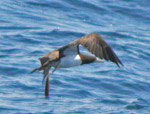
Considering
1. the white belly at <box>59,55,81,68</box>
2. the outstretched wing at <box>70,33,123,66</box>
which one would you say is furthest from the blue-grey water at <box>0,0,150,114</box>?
the outstretched wing at <box>70,33,123,66</box>

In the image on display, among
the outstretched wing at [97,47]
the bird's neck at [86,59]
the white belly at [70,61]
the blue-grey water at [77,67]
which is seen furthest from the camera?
the blue-grey water at [77,67]

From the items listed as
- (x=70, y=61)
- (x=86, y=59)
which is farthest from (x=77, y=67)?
(x=70, y=61)

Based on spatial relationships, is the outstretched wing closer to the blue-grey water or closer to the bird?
the bird

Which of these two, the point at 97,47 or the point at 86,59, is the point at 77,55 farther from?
the point at 97,47

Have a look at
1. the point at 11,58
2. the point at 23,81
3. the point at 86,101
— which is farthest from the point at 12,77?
the point at 86,101

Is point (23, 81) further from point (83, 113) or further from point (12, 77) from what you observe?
point (83, 113)

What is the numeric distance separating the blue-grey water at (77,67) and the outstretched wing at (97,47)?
1.80m

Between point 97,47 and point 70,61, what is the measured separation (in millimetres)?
678

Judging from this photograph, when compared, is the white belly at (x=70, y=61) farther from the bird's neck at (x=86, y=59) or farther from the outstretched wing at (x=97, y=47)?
the outstretched wing at (x=97, y=47)

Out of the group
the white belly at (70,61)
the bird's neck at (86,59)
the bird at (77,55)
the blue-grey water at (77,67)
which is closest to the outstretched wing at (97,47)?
the bird at (77,55)

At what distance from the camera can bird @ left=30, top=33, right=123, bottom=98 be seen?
25.5ft

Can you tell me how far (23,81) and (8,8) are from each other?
5.02m

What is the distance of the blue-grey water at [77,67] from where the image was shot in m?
9.70

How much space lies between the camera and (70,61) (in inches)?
327
